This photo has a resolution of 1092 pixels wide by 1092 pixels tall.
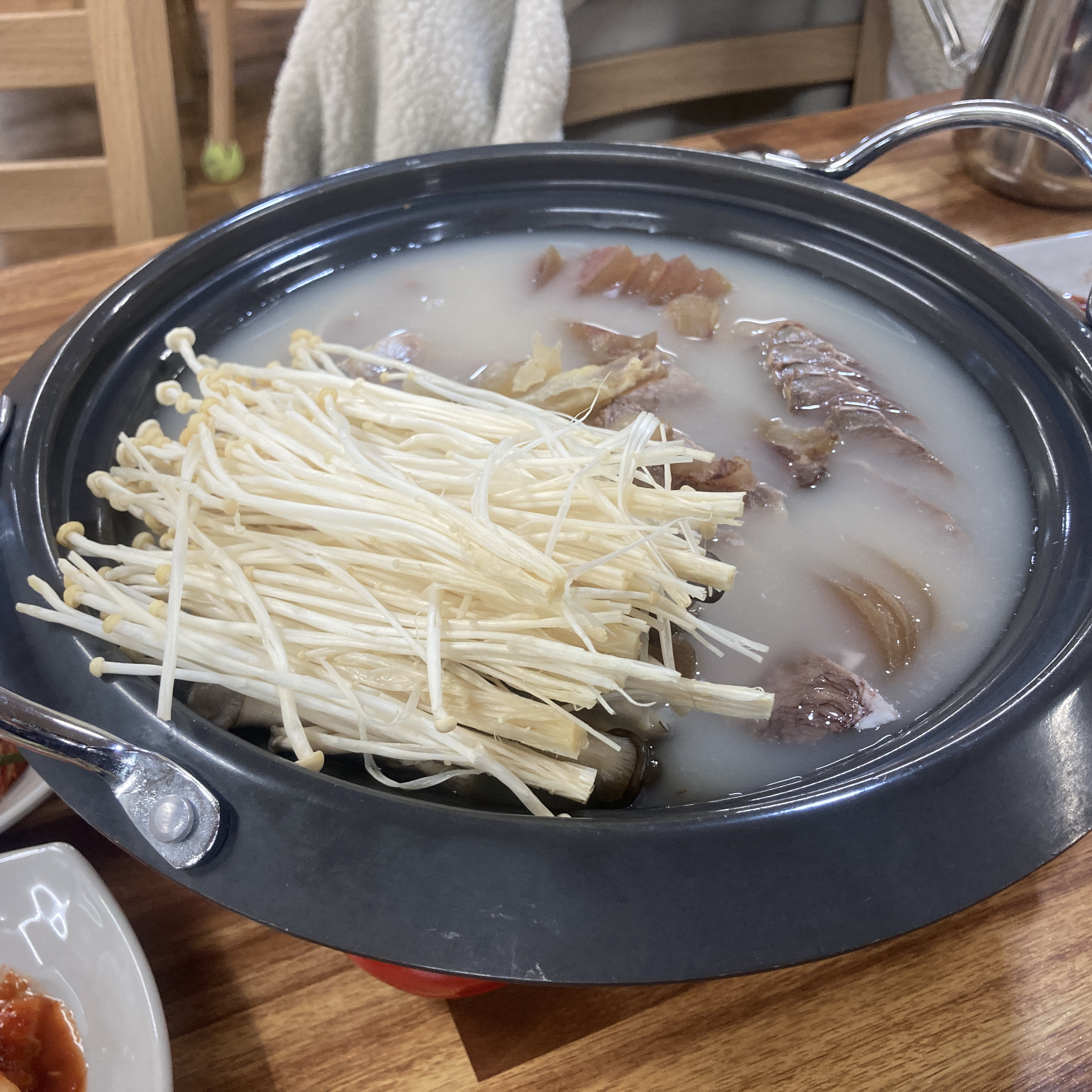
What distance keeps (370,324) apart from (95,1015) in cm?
94

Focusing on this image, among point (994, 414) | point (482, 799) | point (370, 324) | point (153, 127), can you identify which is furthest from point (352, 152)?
point (482, 799)

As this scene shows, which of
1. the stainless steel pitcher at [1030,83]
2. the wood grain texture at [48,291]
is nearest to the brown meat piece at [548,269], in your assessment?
the wood grain texture at [48,291]

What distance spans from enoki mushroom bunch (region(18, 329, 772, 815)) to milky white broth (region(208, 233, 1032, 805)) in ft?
0.26

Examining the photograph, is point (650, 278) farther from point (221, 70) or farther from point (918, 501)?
point (221, 70)

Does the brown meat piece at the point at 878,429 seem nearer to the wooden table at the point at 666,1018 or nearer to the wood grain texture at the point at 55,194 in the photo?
the wooden table at the point at 666,1018

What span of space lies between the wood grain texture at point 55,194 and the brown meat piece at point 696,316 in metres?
1.36

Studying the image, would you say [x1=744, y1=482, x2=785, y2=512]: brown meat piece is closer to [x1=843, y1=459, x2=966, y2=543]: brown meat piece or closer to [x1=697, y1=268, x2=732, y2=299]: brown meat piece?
[x1=843, y1=459, x2=966, y2=543]: brown meat piece

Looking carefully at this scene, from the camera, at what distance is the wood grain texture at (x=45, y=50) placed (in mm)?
1737

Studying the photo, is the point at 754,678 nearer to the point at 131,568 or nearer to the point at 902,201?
the point at 131,568

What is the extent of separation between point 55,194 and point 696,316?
1.51 meters

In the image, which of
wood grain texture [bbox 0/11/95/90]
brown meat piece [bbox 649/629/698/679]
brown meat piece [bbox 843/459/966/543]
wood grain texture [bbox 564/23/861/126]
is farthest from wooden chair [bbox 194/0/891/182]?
brown meat piece [bbox 649/629/698/679]

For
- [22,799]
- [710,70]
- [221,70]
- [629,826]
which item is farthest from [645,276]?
[221,70]

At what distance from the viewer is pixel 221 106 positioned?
3361mm

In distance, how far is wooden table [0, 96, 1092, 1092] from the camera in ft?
2.65
